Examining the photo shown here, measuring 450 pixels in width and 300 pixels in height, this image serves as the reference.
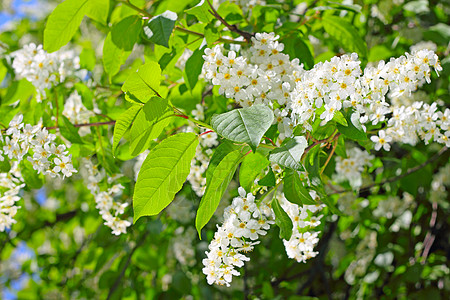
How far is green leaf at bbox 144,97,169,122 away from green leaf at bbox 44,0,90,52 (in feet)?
1.75

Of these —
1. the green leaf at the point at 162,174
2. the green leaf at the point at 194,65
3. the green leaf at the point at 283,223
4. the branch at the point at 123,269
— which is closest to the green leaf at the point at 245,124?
the green leaf at the point at 162,174

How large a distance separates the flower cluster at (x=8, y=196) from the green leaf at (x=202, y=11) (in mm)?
665

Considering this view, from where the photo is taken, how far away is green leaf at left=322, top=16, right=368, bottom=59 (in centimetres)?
143

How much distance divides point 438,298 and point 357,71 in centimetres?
183

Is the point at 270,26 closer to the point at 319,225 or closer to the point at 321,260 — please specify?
the point at 319,225

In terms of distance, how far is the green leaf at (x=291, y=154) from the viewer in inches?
30.2

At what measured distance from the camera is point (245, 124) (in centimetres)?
80

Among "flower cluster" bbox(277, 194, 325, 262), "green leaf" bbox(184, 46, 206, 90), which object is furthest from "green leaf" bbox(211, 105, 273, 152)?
"green leaf" bbox(184, 46, 206, 90)

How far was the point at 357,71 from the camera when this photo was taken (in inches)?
35.4

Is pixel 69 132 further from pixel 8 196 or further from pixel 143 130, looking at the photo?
pixel 143 130

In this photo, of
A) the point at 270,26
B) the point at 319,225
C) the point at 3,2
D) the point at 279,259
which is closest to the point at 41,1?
the point at 3,2

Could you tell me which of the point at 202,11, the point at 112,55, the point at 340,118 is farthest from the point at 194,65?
the point at 340,118

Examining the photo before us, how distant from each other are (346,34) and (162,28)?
2.03 feet

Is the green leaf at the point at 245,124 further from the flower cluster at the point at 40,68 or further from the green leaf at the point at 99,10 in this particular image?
the flower cluster at the point at 40,68
